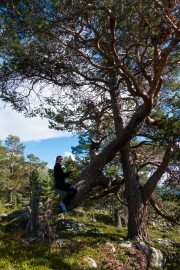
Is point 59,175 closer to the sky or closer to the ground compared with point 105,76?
closer to the ground

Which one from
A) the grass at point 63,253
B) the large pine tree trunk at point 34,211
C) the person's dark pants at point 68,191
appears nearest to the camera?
the grass at point 63,253

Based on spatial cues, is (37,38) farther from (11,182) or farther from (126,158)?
(11,182)

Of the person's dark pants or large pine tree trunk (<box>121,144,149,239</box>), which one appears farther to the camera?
large pine tree trunk (<box>121,144,149,239</box>)

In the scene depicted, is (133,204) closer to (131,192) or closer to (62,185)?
(131,192)

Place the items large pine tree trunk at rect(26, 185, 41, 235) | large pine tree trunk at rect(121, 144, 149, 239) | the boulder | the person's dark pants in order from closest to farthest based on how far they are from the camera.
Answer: the boulder, large pine tree trunk at rect(26, 185, 41, 235), the person's dark pants, large pine tree trunk at rect(121, 144, 149, 239)

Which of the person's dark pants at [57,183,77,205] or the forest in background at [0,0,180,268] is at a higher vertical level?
the forest in background at [0,0,180,268]

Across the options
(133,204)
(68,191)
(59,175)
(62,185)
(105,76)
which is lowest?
(133,204)

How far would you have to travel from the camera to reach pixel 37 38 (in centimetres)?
923

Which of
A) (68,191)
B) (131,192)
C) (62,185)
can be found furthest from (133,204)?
(62,185)

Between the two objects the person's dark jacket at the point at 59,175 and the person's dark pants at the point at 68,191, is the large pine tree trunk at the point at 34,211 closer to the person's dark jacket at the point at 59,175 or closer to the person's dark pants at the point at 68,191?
the person's dark jacket at the point at 59,175

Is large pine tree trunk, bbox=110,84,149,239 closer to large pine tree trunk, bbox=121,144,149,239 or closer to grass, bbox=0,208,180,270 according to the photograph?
large pine tree trunk, bbox=121,144,149,239

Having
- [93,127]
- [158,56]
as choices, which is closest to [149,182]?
[93,127]

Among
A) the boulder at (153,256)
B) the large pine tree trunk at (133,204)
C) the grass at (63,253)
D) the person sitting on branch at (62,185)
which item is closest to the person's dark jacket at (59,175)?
the person sitting on branch at (62,185)

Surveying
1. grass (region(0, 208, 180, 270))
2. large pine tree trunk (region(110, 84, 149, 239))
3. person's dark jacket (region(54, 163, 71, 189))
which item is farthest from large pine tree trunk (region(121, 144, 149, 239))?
person's dark jacket (region(54, 163, 71, 189))
